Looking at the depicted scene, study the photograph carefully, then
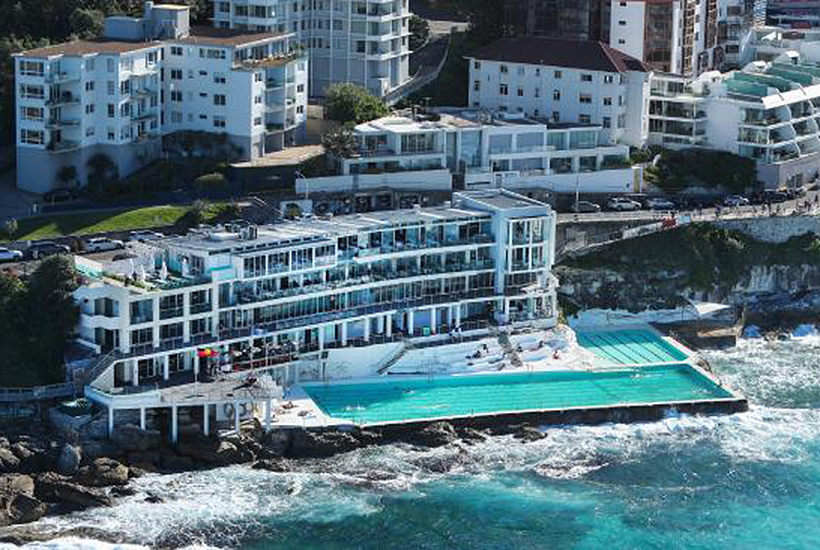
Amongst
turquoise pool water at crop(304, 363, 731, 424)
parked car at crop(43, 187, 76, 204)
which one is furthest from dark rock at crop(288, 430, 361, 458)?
parked car at crop(43, 187, 76, 204)

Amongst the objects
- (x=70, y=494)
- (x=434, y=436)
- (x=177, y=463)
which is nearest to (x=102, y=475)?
(x=70, y=494)

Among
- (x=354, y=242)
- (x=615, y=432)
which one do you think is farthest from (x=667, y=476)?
(x=354, y=242)

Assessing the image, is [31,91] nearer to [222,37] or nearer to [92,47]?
[92,47]

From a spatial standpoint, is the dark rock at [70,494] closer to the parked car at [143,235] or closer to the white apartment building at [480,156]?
the parked car at [143,235]

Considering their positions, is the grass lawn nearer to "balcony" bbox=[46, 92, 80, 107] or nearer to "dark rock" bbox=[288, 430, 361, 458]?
"balcony" bbox=[46, 92, 80, 107]

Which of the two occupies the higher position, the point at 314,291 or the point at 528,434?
the point at 314,291

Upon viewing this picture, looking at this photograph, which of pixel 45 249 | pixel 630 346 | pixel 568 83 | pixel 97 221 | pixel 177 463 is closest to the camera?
pixel 177 463
